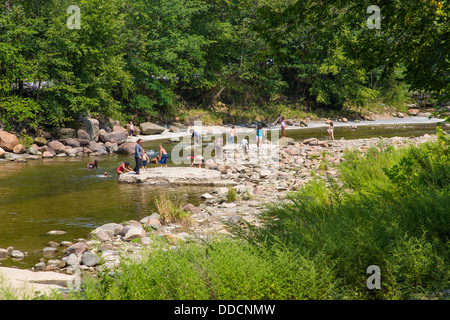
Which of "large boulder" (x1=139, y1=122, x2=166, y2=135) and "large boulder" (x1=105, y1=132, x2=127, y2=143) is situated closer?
"large boulder" (x1=105, y1=132, x2=127, y2=143)

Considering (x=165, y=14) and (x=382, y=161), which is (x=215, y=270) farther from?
(x=165, y=14)

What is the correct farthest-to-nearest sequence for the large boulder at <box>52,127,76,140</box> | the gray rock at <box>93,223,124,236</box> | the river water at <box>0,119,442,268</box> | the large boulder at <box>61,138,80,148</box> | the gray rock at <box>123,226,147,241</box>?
the large boulder at <box>52,127,76,140</box>
the large boulder at <box>61,138,80,148</box>
the river water at <box>0,119,442,268</box>
the gray rock at <box>93,223,124,236</box>
the gray rock at <box>123,226,147,241</box>

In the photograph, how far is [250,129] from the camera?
40656 mm

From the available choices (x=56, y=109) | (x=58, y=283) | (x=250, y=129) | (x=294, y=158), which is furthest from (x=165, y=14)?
(x=58, y=283)

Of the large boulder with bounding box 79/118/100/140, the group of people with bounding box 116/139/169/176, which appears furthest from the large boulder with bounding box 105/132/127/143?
the group of people with bounding box 116/139/169/176

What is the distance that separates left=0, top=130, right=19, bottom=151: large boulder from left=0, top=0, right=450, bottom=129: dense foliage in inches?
51.4

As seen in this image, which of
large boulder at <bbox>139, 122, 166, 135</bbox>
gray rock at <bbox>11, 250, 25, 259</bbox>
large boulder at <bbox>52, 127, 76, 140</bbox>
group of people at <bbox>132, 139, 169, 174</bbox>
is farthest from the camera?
large boulder at <bbox>139, 122, 166, 135</bbox>

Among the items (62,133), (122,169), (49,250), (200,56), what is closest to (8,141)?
(62,133)

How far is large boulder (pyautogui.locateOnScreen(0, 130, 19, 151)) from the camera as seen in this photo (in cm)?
2452

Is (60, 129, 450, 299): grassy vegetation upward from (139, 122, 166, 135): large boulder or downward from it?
upward

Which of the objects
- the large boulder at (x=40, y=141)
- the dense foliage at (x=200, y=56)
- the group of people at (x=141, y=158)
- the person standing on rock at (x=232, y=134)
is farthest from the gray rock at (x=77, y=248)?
the large boulder at (x=40, y=141)

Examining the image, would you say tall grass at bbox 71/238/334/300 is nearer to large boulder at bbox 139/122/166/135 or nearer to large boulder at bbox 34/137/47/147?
large boulder at bbox 34/137/47/147

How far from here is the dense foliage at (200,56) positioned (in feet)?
23.2

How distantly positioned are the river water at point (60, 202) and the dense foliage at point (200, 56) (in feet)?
20.1
